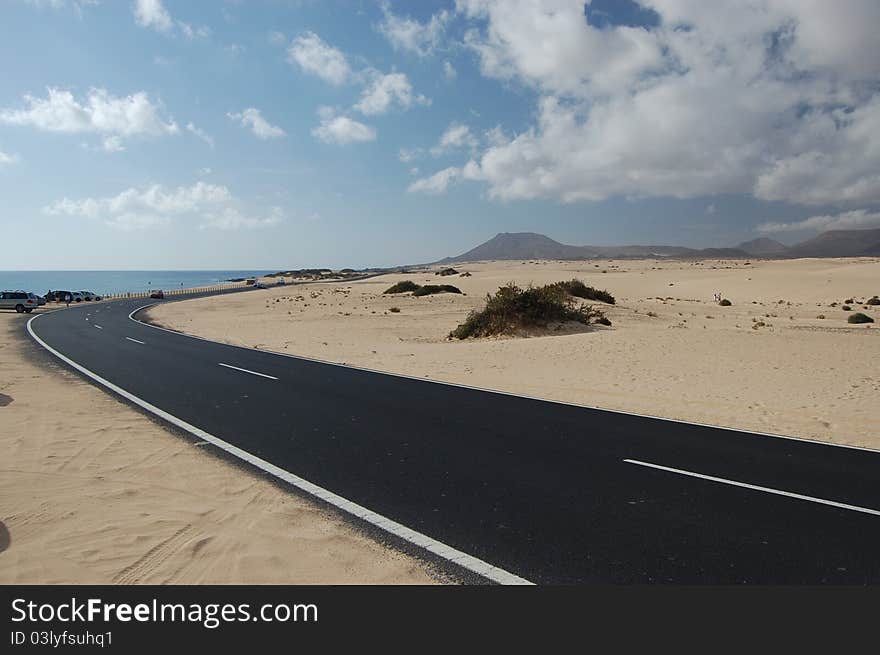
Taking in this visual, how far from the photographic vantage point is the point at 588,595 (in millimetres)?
4344

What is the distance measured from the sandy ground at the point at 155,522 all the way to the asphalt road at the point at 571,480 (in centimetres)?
71

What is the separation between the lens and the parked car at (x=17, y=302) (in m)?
46.4

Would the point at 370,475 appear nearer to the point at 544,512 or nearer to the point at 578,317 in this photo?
the point at 544,512

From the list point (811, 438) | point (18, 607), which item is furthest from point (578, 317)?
point (18, 607)

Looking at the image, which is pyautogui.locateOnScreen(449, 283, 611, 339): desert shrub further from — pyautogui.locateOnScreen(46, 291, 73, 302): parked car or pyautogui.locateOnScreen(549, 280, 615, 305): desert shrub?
pyautogui.locateOnScreen(46, 291, 73, 302): parked car

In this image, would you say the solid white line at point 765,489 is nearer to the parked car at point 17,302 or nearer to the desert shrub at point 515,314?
the desert shrub at point 515,314

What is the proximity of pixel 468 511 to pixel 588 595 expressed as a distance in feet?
5.99

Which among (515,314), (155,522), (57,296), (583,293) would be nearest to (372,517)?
(155,522)

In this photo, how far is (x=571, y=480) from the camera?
22.7 feet

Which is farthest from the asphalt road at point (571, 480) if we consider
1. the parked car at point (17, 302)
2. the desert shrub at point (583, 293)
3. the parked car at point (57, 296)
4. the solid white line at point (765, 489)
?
the parked car at point (57, 296)

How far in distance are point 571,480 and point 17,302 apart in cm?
5395

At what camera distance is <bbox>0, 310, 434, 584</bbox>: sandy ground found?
15.2ft

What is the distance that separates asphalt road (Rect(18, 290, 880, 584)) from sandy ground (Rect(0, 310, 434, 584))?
0.71m

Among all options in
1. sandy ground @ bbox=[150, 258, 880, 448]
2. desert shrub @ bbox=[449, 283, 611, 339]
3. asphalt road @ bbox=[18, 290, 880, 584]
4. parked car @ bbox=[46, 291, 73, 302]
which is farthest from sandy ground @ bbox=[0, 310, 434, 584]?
parked car @ bbox=[46, 291, 73, 302]
